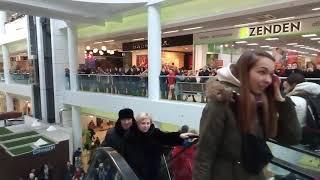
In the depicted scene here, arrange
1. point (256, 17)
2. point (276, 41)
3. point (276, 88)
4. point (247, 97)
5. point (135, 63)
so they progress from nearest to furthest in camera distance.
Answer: point (247, 97), point (276, 88), point (256, 17), point (276, 41), point (135, 63)

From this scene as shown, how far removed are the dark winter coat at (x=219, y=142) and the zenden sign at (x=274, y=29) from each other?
10767 millimetres

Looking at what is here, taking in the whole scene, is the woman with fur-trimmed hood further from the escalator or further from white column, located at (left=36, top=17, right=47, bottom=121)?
white column, located at (left=36, top=17, right=47, bottom=121)

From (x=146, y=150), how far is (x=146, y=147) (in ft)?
0.10

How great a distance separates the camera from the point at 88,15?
13.6m

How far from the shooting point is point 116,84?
549 inches

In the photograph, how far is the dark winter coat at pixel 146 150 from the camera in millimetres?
3045

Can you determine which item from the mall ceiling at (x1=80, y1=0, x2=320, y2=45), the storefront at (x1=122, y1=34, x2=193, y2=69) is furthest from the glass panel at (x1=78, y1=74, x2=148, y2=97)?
the storefront at (x1=122, y1=34, x2=193, y2=69)

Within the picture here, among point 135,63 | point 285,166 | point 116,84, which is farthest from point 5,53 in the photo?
point 285,166

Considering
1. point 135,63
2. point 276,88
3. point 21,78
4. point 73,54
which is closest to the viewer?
point 276,88

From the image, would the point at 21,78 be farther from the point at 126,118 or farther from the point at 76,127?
the point at 126,118

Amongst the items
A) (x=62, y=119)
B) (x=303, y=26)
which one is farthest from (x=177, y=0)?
(x=62, y=119)

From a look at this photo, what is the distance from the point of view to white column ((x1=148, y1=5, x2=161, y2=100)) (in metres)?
11.7

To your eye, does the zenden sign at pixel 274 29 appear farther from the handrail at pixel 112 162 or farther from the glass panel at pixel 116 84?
the handrail at pixel 112 162

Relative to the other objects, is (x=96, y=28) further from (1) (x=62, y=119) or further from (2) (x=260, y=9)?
(2) (x=260, y=9)
